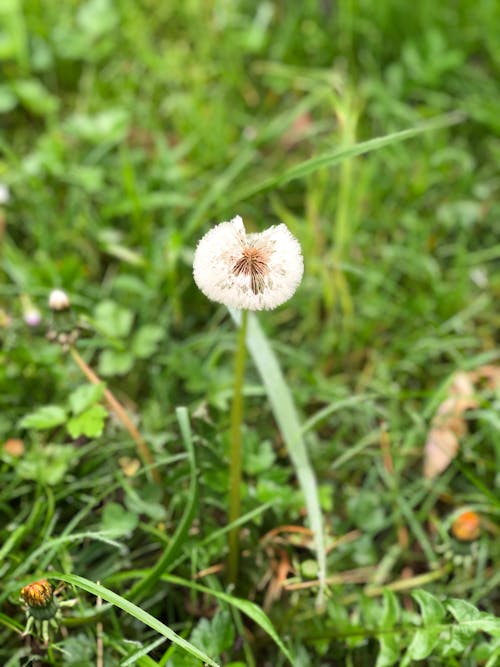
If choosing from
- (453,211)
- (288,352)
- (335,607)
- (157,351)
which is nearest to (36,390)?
(157,351)

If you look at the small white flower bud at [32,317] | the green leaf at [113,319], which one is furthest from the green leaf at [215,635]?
the small white flower bud at [32,317]

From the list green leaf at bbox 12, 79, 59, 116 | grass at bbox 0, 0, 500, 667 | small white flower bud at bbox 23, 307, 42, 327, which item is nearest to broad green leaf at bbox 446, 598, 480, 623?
grass at bbox 0, 0, 500, 667

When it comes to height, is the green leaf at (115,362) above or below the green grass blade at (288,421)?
above

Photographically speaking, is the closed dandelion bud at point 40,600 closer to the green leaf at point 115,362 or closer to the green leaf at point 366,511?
the green leaf at point 115,362

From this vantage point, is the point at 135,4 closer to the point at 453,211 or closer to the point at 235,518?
the point at 453,211

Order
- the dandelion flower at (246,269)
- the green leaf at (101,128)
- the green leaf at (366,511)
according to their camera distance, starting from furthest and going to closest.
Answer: the green leaf at (101,128)
the green leaf at (366,511)
the dandelion flower at (246,269)

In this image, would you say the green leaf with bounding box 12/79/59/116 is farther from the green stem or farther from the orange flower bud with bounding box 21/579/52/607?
the orange flower bud with bounding box 21/579/52/607

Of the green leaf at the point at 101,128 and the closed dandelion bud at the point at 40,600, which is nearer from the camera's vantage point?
the closed dandelion bud at the point at 40,600

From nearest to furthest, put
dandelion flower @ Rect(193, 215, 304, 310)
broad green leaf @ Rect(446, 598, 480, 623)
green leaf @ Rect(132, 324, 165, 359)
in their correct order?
dandelion flower @ Rect(193, 215, 304, 310) → broad green leaf @ Rect(446, 598, 480, 623) → green leaf @ Rect(132, 324, 165, 359)

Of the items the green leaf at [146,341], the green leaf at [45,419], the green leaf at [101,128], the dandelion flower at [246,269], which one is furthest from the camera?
the green leaf at [101,128]
